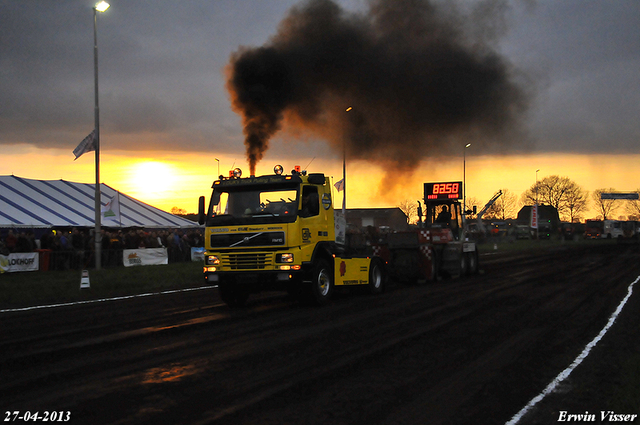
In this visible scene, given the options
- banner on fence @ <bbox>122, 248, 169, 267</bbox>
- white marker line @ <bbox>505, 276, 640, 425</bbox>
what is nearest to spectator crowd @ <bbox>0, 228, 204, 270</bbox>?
banner on fence @ <bbox>122, 248, 169, 267</bbox>

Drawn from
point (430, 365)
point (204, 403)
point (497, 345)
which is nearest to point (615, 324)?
point (497, 345)

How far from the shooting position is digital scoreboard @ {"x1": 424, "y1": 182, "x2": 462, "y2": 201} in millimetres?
20578

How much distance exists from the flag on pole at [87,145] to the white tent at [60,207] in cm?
554

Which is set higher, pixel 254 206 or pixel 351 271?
pixel 254 206

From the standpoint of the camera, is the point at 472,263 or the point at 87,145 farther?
the point at 87,145

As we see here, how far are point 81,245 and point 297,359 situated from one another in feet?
65.0

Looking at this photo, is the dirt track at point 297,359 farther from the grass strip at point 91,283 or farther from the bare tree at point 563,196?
the bare tree at point 563,196

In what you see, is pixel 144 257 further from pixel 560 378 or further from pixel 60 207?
pixel 560 378

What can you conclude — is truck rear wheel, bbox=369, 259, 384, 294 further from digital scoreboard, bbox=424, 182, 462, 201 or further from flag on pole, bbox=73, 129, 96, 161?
flag on pole, bbox=73, 129, 96, 161

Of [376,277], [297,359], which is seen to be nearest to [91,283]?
[376,277]

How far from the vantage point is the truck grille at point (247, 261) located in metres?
12.0

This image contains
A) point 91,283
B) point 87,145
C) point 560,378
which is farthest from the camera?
point 87,145

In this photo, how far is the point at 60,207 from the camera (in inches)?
1211

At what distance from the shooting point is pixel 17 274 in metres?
20.7
